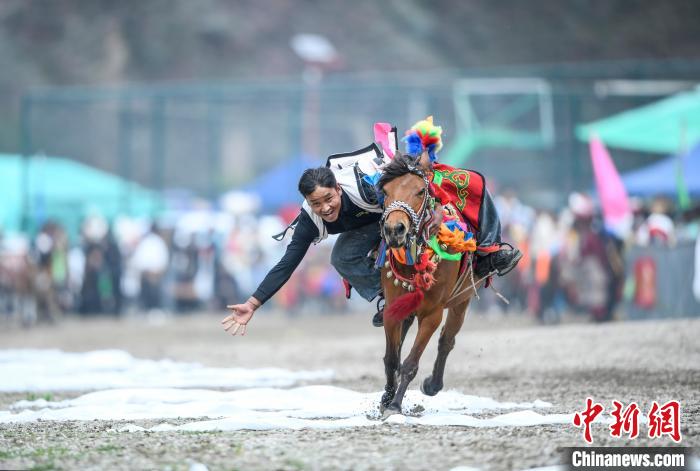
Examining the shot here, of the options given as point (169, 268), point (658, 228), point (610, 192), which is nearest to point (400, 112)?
point (610, 192)

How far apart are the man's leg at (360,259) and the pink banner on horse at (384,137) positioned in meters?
0.54

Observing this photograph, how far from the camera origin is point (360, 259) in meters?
8.61

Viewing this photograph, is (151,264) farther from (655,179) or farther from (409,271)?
(409,271)

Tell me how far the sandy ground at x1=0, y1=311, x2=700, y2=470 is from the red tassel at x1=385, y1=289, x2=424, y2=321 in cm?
83

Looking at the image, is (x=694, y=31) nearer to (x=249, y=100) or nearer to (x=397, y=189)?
(x=249, y=100)

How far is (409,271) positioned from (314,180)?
871 millimetres

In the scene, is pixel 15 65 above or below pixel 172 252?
above

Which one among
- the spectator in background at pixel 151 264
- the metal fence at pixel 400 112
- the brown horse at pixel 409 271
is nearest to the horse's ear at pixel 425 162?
the brown horse at pixel 409 271

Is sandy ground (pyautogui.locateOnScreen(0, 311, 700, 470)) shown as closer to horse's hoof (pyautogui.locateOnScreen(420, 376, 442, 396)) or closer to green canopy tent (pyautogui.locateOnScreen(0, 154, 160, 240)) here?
horse's hoof (pyautogui.locateOnScreen(420, 376, 442, 396))

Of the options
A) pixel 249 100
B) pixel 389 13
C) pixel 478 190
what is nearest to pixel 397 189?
pixel 478 190

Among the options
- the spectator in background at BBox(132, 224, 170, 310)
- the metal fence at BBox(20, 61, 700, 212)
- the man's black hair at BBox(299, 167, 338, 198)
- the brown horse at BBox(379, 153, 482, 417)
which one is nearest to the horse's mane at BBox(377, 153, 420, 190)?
Answer: the brown horse at BBox(379, 153, 482, 417)

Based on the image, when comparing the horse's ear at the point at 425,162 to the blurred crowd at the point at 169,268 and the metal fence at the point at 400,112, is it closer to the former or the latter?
the blurred crowd at the point at 169,268

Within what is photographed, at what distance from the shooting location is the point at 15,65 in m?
44.9

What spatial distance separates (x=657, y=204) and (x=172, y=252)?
33.3 ft
